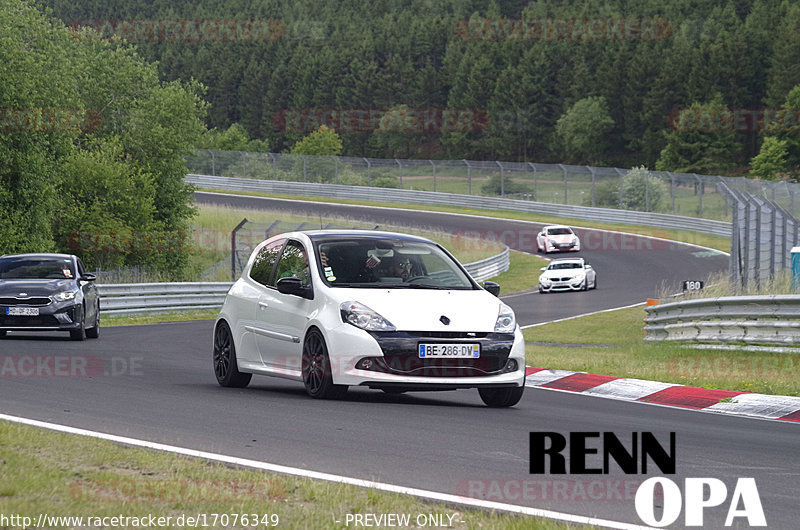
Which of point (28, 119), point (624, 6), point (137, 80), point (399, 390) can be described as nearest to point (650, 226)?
point (137, 80)

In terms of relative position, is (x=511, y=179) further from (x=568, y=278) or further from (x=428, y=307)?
(x=428, y=307)

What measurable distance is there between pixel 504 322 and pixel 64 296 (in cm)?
1074

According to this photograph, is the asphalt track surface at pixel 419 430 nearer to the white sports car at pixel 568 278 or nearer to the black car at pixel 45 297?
the black car at pixel 45 297

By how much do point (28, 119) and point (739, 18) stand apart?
103991 millimetres

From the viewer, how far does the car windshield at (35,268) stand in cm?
1953

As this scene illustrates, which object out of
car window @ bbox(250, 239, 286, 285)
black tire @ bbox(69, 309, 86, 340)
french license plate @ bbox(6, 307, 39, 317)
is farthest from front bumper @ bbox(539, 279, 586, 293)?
car window @ bbox(250, 239, 286, 285)

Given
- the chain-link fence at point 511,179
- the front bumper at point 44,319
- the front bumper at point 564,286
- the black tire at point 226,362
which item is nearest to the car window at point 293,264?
the black tire at point 226,362

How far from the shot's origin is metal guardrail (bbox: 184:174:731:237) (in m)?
58.2

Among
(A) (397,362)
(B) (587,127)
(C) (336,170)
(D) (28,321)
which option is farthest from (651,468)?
(B) (587,127)

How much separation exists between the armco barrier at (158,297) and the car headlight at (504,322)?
18376 millimetres

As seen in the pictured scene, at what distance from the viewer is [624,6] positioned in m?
137

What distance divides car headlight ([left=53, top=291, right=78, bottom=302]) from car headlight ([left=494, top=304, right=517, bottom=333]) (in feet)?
34.8

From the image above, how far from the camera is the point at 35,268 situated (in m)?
19.8

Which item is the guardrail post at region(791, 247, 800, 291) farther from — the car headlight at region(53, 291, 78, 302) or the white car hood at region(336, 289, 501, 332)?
the car headlight at region(53, 291, 78, 302)
